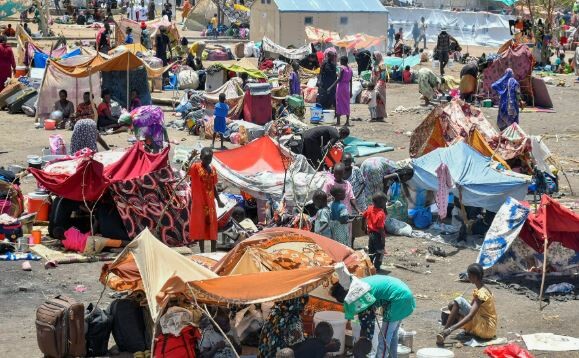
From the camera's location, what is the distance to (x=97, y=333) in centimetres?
984

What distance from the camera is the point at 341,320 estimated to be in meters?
9.88

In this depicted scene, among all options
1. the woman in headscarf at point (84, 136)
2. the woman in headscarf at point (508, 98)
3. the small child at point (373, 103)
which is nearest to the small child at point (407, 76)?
the small child at point (373, 103)

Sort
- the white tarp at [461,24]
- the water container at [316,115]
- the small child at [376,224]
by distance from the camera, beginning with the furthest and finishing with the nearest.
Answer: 1. the white tarp at [461,24]
2. the water container at [316,115]
3. the small child at [376,224]

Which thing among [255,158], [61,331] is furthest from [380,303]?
[255,158]

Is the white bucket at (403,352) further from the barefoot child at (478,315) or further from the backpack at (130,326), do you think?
the backpack at (130,326)

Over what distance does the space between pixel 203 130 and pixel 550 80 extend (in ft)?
42.5

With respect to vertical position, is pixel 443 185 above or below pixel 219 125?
above

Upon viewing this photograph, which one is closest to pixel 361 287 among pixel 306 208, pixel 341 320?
pixel 341 320

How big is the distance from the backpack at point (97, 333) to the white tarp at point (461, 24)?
3382cm

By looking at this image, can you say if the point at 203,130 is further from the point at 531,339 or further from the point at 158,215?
the point at 531,339

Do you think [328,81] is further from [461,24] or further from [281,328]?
[461,24]

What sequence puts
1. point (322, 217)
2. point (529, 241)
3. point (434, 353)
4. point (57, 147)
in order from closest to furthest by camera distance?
point (434, 353), point (322, 217), point (529, 241), point (57, 147)

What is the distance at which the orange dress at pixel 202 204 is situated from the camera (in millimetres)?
12859

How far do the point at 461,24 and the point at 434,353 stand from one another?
3572 cm
